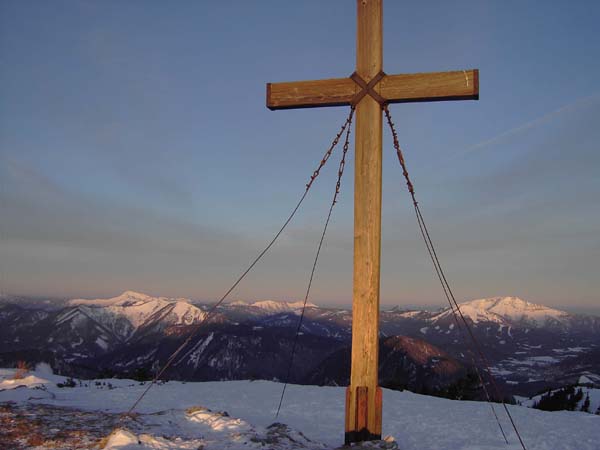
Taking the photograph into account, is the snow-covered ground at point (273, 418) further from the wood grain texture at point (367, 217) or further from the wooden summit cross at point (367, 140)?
the wood grain texture at point (367, 217)

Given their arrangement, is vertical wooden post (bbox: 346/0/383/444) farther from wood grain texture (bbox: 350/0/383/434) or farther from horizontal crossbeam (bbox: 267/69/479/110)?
horizontal crossbeam (bbox: 267/69/479/110)

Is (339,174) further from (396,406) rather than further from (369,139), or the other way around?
(396,406)

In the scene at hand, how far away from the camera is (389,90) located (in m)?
7.77

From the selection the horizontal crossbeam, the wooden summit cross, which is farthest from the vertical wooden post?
the horizontal crossbeam

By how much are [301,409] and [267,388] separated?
444 cm

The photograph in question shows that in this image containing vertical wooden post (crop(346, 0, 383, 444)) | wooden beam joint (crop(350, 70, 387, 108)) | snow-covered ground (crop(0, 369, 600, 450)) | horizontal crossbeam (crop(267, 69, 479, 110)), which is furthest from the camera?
snow-covered ground (crop(0, 369, 600, 450))

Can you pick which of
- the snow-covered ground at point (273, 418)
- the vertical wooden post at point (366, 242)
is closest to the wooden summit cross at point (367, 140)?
the vertical wooden post at point (366, 242)

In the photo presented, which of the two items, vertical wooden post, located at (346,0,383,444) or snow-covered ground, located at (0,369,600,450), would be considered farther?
snow-covered ground, located at (0,369,600,450)

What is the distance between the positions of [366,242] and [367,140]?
5.57ft

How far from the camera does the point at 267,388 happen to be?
1922 cm

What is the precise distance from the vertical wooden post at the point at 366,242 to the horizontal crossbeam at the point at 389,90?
306 millimetres

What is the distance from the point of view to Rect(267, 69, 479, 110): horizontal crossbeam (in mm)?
7535

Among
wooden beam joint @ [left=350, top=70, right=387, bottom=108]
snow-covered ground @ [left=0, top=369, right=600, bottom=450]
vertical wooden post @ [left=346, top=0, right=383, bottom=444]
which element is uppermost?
wooden beam joint @ [left=350, top=70, right=387, bottom=108]

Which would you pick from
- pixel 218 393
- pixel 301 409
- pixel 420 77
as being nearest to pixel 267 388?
pixel 218 393
